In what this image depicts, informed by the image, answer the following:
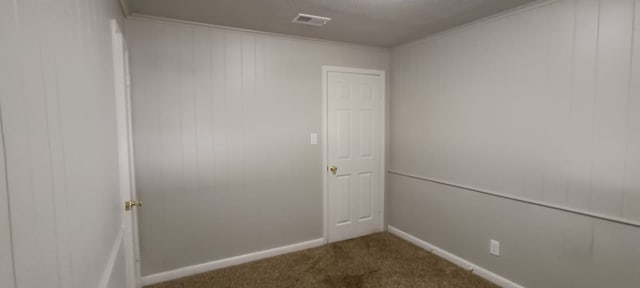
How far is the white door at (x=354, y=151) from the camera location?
3240mm

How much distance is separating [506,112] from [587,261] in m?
1.17

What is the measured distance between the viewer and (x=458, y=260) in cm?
278

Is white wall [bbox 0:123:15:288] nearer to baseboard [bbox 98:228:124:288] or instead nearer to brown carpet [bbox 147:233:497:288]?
baseboard [bbox 98:228:124:288]

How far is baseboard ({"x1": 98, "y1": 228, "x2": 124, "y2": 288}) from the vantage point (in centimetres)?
115

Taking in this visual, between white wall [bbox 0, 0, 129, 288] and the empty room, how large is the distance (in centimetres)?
1

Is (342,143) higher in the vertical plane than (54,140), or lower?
lower

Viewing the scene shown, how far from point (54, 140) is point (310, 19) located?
6.94 ft

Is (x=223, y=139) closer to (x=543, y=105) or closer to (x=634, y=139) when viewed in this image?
(x=543, y=105)

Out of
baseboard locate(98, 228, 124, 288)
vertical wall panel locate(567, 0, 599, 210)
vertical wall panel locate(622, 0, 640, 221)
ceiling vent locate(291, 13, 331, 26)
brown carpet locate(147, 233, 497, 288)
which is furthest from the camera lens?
brown carpet locate(147, 233, 497, 288)

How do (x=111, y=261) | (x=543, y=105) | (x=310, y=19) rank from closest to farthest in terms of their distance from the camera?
1. (x=111, y=261)
2. (x=543, y=105)
3. (x=310, y=19)

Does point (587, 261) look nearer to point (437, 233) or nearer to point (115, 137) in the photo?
point (437, 233)

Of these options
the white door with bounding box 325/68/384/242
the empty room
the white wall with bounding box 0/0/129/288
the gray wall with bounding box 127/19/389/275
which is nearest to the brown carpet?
the empty room

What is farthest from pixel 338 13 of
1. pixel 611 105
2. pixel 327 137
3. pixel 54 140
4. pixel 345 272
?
pixel 345 272

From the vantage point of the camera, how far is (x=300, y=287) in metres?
2.46
